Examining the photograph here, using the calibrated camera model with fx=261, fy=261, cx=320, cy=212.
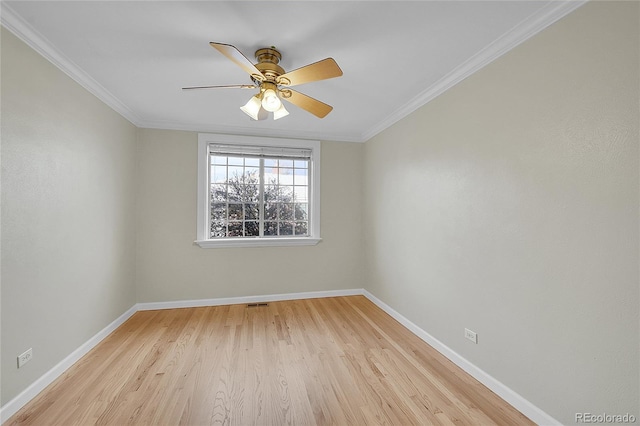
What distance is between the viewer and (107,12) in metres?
1.54

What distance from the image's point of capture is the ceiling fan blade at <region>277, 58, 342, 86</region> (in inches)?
61.9

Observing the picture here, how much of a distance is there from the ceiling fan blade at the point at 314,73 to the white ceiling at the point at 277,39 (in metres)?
0.25

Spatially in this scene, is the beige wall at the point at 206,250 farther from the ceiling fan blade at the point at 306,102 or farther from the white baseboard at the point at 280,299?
the ceiling fan blade at the point at 306,102

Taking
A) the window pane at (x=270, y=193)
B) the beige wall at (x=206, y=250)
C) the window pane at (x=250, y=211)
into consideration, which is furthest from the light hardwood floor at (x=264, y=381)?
the window pane at (x=270, y=193)

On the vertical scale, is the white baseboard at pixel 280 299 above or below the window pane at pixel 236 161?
below

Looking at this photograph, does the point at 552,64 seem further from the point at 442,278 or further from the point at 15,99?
the point at 15,99

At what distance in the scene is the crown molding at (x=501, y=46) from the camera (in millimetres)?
1472

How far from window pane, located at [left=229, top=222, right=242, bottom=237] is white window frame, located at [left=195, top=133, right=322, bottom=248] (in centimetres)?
8

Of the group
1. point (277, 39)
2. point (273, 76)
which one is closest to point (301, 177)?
point (273, 76)

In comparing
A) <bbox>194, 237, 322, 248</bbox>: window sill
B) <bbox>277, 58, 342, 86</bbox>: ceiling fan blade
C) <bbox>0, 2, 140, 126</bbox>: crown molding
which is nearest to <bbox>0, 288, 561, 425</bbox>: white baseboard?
<bbox>194, 237, 322, 248</bbox>: window sill

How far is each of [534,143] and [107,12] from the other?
2.70 meters

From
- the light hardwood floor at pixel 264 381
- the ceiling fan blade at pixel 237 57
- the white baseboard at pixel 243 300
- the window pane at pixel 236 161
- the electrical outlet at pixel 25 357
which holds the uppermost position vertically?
the ceiling fan blade at pixel 237 57

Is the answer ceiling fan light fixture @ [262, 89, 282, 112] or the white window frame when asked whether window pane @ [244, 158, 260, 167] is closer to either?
the white window frame

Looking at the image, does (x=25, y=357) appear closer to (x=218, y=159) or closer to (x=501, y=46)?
(x=218, y=159)
